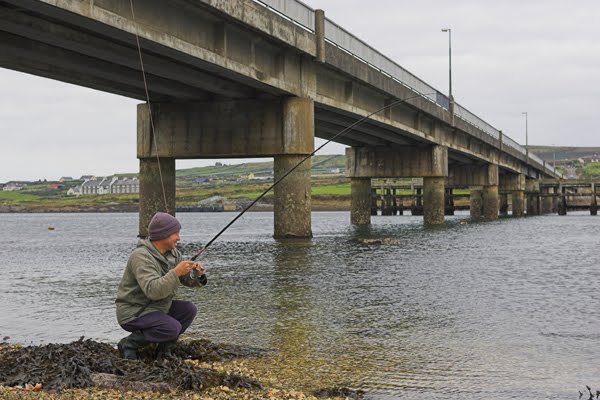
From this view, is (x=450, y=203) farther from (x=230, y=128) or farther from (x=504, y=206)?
(x=230, y=128)

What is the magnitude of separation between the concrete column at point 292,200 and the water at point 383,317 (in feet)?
21.9

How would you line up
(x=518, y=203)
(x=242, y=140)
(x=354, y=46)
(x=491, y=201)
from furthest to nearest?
(x=518, y=203)
(x=491, y=201)
(x=354, y=46)
(x=242, y=140)

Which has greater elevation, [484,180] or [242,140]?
[242,140]

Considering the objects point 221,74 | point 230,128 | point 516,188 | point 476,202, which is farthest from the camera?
point 516,188

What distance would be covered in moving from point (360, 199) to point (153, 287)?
4887cm

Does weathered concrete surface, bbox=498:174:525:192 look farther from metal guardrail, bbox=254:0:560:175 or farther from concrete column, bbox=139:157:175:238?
concrete column, bbox=139:157:175:238

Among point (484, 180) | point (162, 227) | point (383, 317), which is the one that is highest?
point (484, 180)

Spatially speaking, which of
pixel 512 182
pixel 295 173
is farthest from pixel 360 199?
pixel 512 182

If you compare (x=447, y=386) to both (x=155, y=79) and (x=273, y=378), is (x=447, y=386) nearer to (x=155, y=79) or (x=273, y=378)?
(x=273, y=378)

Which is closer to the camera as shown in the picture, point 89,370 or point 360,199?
→ point 89,370

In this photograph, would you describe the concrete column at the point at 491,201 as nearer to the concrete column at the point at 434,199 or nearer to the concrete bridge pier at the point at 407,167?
the concrete bridge pier at the point at 407,167

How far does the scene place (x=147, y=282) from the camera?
700 centimetres

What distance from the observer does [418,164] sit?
2066 inches

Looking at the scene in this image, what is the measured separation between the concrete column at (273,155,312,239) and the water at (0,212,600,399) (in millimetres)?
6678
